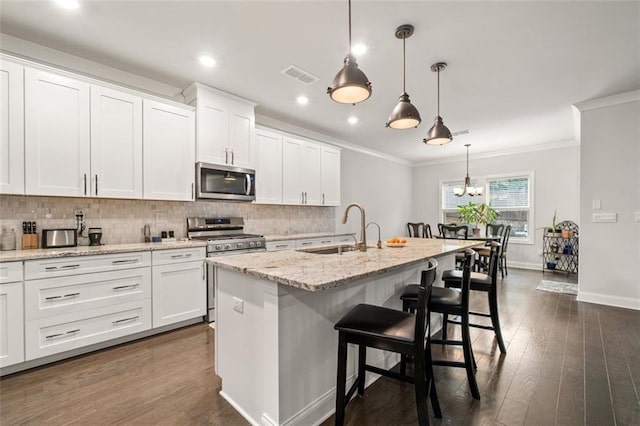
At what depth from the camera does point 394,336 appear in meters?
1.40

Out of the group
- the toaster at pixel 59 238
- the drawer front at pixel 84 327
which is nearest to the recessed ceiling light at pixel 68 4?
the toaster at pixel 59 238

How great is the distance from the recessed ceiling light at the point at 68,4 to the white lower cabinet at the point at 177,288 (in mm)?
2095

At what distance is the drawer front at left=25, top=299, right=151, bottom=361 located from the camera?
227 centimetres

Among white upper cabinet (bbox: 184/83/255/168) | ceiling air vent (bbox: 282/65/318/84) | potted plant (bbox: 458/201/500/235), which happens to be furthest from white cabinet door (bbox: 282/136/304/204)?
potted plant (bbox: 458/201/500/235)

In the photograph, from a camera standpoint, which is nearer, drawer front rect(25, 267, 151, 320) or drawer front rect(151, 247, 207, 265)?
drawer front rect(25, 267, 151, 320)

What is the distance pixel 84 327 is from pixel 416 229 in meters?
6.90

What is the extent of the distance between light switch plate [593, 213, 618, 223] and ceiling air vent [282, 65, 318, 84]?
4168 mm

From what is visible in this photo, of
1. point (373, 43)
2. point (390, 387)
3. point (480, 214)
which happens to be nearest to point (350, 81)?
point (373, 43)

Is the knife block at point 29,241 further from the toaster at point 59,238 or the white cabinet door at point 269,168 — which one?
the white cabinet door at point 269,168

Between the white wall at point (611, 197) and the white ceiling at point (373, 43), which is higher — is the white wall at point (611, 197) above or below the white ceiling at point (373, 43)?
below

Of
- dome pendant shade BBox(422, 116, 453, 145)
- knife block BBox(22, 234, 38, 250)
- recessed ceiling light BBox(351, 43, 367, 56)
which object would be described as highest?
recessed ceiling light BBox(351, 43, 367, 56)

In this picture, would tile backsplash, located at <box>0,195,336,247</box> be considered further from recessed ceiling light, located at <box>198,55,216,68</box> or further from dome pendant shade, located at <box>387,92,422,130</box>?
dome pendant shade, located at <box>387,92,422,130</box>

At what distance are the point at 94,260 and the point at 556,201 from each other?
7889mm

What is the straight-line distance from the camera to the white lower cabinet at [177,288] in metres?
2.90
